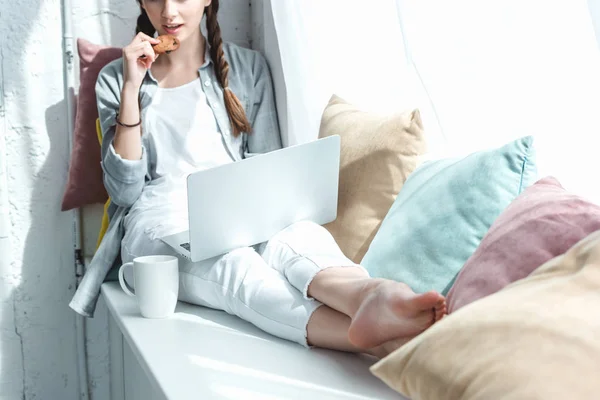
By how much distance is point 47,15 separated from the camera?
221 centimetres

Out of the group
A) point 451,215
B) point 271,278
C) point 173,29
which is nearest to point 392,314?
point 451,215

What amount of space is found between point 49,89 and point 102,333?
0.82 m

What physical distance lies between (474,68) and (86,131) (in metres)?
1.31

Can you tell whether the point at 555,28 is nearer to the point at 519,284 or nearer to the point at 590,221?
the point at 590,221

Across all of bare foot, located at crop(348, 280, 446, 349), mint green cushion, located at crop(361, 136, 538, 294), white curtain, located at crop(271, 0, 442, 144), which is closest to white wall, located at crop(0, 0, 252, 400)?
white curtain, located at crop(271, 0, 442, 144)

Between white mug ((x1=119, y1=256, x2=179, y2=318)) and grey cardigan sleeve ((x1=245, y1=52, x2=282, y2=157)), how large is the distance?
0.75 metres

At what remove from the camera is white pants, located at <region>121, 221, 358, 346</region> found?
1.30m

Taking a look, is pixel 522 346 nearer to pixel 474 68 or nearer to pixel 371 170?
pixel 474 68

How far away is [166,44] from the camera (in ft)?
6.59

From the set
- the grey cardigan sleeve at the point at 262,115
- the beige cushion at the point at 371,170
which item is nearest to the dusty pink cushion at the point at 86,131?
the grey cardigan sleeve at the point at 262,115

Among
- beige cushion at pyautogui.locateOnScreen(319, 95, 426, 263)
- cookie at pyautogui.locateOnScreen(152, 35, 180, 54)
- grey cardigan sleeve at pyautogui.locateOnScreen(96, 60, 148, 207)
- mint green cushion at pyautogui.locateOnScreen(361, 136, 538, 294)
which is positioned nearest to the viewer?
mint green cushion at pyautogui.locateOnScreen(361, 136, 538, 294)

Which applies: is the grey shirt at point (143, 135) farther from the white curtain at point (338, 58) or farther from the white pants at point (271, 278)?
the white pants at point (271, 278)

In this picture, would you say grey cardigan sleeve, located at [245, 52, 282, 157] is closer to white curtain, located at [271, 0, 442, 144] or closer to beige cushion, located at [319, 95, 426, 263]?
white curtain, located at [271, 0, 442, 144]

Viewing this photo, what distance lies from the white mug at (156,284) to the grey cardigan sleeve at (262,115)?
2.47 feet
